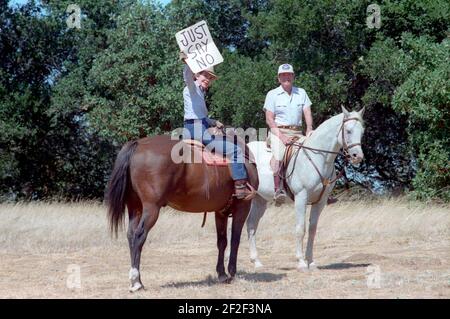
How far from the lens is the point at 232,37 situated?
3103cm

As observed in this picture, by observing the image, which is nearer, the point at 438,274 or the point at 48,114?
the point at 438,274

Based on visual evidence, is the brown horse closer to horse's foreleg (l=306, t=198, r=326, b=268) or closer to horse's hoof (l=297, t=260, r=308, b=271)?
horse's hoof (l=297, t=260, r=308, b=271)

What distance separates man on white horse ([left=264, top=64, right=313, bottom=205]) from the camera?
1116cm

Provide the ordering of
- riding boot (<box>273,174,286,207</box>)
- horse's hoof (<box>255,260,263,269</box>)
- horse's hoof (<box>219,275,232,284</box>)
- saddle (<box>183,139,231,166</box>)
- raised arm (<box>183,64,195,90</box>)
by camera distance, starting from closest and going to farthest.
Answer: raised arm (<box>183,64,195,90</box>), saddle (<box>183,139,231,166</box>), horse's hoof (<box>219,275,232,284</box>), riding boot (<box>273,174,286,207</box>), horse's hoof (<box>255,260,263,269</box>)

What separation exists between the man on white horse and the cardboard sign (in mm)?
2277

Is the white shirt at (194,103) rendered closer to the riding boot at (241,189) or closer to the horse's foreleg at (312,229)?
the riding boot at (241,189)

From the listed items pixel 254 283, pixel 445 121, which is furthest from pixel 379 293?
pixel 445 121

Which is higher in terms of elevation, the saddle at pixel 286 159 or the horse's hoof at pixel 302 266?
the saddle at pixel 286 159

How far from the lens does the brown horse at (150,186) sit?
8.88 m

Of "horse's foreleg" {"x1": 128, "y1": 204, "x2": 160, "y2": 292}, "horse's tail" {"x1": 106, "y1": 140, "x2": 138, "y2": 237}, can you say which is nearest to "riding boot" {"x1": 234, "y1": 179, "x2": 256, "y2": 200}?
"horse's foreleg" {"x1": 128, "y1": 204, "x2": 160, "y2": 292}

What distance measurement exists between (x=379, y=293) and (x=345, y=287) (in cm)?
68

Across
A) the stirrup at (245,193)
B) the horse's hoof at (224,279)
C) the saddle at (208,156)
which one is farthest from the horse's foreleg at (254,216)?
the saddle at (208,156)

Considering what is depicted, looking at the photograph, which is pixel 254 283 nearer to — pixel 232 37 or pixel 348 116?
pixel 348 116

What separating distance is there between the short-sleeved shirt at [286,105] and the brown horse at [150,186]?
2.00m
